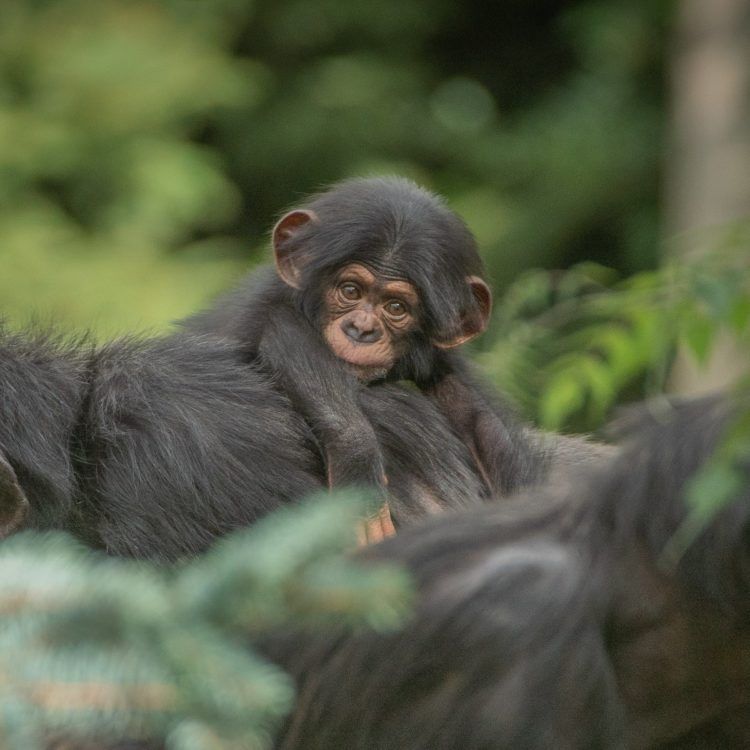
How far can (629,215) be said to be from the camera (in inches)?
477

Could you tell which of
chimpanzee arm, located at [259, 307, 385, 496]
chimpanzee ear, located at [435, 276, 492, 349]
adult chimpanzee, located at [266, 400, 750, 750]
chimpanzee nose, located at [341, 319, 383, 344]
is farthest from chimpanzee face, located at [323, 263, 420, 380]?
adult chimpanzee, located at [266, 400, 750, 750]

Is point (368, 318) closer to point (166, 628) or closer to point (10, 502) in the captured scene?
point (10, 502)

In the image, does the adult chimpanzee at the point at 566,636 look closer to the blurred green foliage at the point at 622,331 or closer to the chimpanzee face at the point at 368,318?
the blurred green foliage at the point at 622,331

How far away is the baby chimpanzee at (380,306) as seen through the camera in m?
4.62

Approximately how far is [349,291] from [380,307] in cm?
12

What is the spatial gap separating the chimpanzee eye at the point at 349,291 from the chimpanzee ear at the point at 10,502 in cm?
152

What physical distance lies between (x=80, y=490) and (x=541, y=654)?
176 cm

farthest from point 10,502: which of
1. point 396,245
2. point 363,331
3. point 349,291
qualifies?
point 396,245

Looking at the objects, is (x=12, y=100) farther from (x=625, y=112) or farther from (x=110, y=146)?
(x=625, y=112)

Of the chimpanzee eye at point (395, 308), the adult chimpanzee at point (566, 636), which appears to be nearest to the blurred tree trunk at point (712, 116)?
the chimpanzee eye at point (395, 308)

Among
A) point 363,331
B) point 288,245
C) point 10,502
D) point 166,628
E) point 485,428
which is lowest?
point 485,428

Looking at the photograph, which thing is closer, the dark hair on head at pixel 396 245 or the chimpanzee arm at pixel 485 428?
the chimpanzee arm at pixel 485 428

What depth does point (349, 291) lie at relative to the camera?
4.87 meters

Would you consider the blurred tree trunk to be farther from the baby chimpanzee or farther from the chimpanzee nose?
the chimpanzee nose
